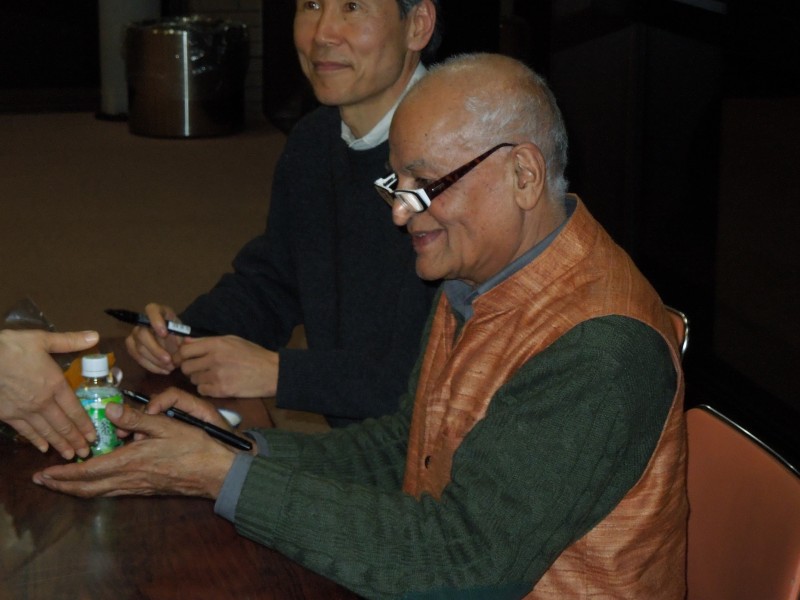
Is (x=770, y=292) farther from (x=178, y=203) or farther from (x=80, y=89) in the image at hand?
(x=80, y=89)

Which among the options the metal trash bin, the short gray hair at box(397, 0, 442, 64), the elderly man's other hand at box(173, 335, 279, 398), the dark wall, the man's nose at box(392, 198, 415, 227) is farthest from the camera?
the dark wall

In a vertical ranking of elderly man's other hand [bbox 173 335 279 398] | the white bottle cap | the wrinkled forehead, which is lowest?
elderly man's other hand [bbox 173 335 279 398]

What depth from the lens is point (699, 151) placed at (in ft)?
13.9

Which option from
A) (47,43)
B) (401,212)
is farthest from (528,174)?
(47,43)

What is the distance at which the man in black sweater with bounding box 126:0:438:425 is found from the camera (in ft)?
7.37

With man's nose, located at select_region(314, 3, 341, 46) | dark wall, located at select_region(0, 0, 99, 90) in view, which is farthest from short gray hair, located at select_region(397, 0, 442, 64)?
dark wall, located at select_region(0, 0, 99, 90)

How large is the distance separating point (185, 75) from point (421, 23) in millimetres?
6057

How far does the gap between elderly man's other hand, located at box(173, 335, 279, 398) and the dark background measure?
6.52 ft

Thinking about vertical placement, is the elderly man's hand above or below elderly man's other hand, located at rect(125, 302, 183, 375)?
above

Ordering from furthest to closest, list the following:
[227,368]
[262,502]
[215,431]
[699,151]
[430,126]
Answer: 1. [699,151]
2. [227,368]
3. [215,431]
4. [430,126]
5. [262,502]

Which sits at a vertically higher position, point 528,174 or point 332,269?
point 528,174

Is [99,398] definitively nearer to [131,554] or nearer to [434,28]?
[131,554]

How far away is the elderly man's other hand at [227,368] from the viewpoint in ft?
7.09

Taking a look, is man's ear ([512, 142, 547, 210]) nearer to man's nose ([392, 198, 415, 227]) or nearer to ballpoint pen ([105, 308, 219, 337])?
man's nose ([392, 198, 415, 227])
